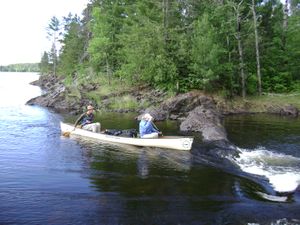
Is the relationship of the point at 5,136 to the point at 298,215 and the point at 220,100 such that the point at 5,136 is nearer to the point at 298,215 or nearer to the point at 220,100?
the point at 298,215

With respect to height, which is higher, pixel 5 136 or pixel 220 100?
pixel 220 100

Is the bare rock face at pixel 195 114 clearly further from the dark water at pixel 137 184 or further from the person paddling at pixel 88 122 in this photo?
the person paddling at pixel 88 122

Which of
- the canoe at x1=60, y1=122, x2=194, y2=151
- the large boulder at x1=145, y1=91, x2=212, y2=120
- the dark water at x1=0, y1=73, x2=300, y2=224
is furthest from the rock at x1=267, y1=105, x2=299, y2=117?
the canoe at x1=60, y1=122, x2=194, y2=151

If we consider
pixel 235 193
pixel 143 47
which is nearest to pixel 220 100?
pixel 143 47

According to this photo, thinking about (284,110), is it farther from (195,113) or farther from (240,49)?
(195,113)

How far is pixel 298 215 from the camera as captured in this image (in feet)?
36.5

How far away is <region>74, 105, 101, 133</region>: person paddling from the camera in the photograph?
2345 centimetres

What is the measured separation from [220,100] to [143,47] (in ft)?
29.3

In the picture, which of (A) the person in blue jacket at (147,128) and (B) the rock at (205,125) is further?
(B) the rock at (205,125)

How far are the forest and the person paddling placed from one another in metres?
12.8

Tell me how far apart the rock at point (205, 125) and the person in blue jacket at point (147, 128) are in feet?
10.8

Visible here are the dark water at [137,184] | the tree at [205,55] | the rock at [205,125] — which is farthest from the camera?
the tree at [205,55]

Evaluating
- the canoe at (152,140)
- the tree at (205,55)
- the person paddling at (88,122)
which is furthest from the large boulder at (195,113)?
A: the person paddling at (88,122)

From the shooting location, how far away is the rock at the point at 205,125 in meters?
22.6
